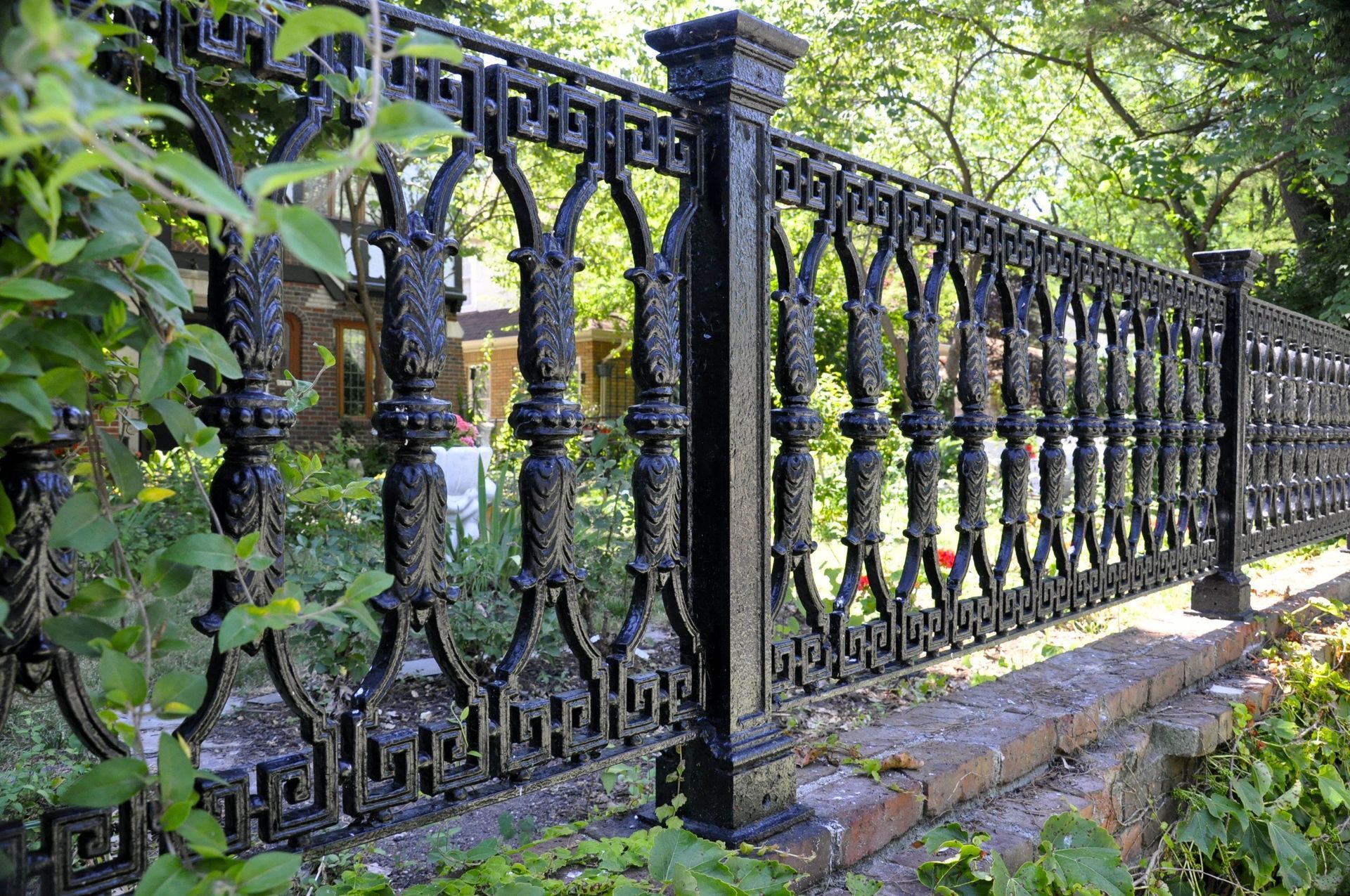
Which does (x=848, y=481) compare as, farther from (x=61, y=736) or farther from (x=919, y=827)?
(x=61, y=736)

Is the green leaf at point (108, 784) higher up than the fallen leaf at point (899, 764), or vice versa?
the green leaf at point (108, 784)

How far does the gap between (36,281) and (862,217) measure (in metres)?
1.81

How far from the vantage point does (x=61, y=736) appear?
326 cm

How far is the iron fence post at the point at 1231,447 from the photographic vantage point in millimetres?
4285

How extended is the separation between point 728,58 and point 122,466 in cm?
134

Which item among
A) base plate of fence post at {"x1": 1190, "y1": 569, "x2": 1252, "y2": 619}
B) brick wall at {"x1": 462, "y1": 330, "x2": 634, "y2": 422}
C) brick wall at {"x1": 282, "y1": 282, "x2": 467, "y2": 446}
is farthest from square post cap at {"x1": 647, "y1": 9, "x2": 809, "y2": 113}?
brick wall at {"x1": 462, "y1": 330, "x2": 634, "y2": 422}

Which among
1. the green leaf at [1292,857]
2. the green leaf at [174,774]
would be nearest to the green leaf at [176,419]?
the green leaf at [174,774]

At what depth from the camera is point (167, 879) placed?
104cm

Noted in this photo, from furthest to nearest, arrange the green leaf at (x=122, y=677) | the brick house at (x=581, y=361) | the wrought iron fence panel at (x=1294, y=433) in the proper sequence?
the brick house at (x=581, y=361), the wrought iron fence panel at (x=1294, y=433), the green leaf at (x=122, y=677)

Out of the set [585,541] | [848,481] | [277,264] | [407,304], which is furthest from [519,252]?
[585,541]

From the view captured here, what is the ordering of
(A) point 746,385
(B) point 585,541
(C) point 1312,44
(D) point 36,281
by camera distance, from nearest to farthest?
1. (D) point 36,281
2. (A) point 746,385
3. (B) point 585,541
4. (C) point 1312,44

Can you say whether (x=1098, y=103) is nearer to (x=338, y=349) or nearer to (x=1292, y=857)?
(x=338, y=349)

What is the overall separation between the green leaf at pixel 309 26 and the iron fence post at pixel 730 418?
1170mm

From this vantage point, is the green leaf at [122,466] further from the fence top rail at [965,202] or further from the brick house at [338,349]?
the brick house at [338,349]
